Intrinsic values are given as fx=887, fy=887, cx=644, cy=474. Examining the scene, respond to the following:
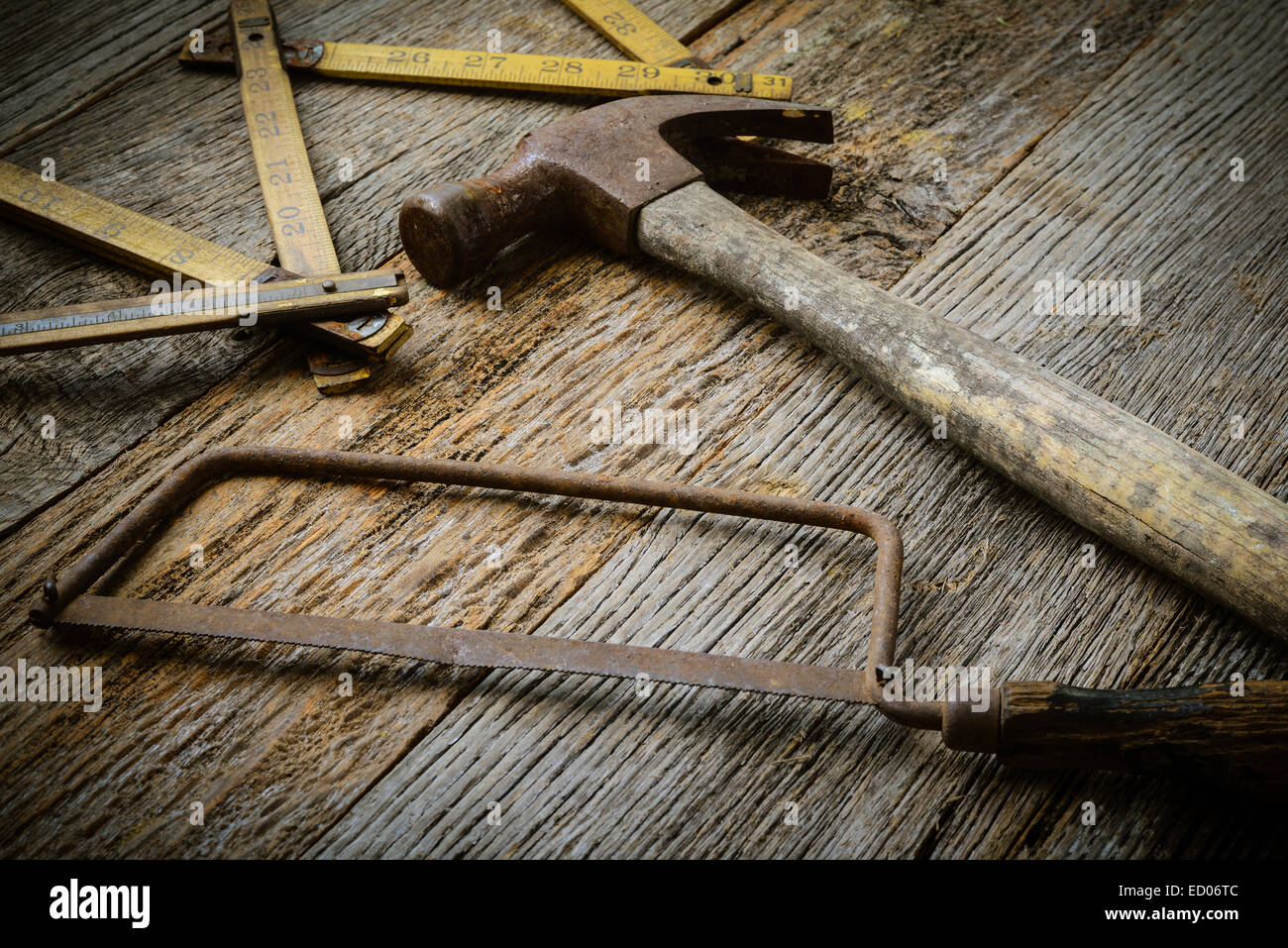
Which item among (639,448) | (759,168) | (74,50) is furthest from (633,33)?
(74,50)

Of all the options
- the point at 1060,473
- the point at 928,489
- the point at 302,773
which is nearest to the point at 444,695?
the point at 302,773

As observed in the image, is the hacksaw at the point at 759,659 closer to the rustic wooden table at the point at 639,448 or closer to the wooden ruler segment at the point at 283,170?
the rustic wooden table at the point at 639,448

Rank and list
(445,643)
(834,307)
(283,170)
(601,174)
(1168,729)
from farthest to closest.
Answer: (283,170), (601,174), (834,307), (445,643), (1168,729)

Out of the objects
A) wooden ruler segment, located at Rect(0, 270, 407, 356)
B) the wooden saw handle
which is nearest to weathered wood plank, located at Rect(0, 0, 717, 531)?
wooden ruler segment, located at Rect(0, 270, 407, 356)

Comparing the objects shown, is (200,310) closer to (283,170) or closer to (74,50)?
(283,170)

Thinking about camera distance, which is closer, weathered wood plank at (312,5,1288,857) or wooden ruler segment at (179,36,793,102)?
weathered wood plank at (312,5,1288,857)

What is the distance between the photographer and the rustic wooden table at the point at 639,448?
4.03ft

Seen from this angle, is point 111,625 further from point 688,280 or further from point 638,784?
point 688,280

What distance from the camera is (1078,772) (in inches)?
48.2

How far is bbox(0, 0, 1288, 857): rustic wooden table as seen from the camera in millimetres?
1228

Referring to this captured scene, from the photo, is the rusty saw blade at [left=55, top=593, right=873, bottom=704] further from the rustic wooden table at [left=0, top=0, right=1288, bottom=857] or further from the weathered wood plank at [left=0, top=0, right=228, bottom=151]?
Answer: the weathered wood plank at [left=0, top=0, right=228, bottom=151]

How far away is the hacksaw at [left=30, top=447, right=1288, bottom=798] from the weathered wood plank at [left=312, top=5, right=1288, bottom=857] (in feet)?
0.27

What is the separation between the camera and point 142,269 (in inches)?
71.3

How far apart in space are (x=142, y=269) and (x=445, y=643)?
1115 millimetres
